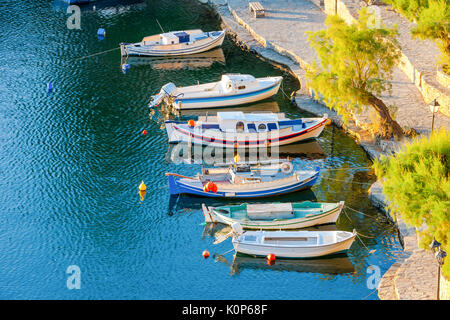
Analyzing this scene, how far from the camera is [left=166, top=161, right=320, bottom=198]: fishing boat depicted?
175 ft

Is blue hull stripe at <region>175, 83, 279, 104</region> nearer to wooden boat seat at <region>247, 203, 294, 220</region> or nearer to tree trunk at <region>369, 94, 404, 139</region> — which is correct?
tree trunk at <region>369, 94, 404, 139</region>

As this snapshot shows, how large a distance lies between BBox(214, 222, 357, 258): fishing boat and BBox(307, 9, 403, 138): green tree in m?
14.0

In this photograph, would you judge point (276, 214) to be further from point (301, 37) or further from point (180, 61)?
point (301, 37)

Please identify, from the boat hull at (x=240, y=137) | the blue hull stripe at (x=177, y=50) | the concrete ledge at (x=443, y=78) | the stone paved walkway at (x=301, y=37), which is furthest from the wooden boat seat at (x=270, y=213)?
the blue hull stripe at (x=177, y=50)

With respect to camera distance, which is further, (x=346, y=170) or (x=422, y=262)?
(x=346, y=170)

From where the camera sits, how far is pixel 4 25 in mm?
85250

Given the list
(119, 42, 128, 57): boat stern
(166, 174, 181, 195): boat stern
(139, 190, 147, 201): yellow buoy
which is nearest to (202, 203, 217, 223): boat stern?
(166, 174, 181, 195): boat stern

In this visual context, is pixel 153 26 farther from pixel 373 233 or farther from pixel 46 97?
pixel 373 233

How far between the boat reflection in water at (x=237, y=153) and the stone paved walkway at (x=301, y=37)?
5.34 meters

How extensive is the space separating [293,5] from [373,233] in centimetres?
4140

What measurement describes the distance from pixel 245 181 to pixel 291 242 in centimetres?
766

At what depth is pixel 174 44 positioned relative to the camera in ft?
254

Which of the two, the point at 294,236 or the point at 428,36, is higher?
the point at 428,36

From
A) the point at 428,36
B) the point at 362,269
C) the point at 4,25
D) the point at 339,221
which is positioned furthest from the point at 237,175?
the point at 4,25
